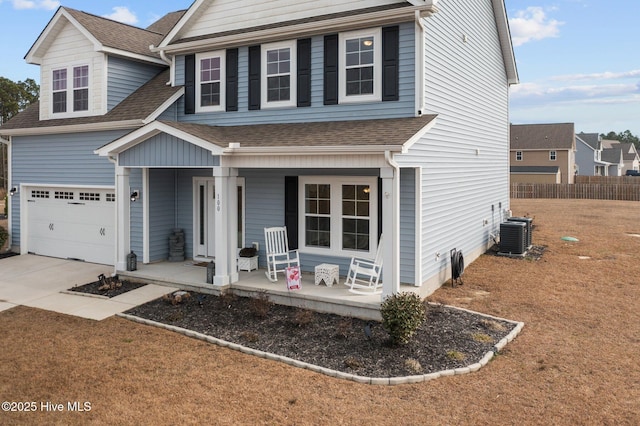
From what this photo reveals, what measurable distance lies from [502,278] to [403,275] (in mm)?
3563

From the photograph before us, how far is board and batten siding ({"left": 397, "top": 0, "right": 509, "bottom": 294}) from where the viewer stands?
10.7m

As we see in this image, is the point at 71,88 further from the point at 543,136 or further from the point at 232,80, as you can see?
the point at 543,136

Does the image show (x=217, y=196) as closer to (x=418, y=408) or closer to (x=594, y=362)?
(x=418, y=408)

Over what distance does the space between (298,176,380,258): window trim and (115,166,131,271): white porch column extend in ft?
13.6

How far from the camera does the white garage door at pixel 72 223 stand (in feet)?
45.7

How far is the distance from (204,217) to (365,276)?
191 inches

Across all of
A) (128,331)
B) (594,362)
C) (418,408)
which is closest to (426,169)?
(594,362)

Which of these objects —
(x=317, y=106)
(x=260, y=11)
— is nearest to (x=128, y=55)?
(x=260, y=11)

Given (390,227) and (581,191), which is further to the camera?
(581,191)

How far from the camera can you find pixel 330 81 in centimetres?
1123

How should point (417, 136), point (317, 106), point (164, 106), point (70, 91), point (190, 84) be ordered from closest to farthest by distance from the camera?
point (417, 136), point (317, 106), point (164, 106), point (190, 84), point (70, 91)

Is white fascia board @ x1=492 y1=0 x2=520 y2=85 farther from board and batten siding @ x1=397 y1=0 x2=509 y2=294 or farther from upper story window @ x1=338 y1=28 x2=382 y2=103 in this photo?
upper story window @ x1=338 y1=28 x2=382 y2=103

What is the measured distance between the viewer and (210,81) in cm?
1291

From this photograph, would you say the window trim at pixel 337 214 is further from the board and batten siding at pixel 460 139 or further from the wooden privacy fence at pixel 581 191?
the wooden privacy fence at pixel 581 191
